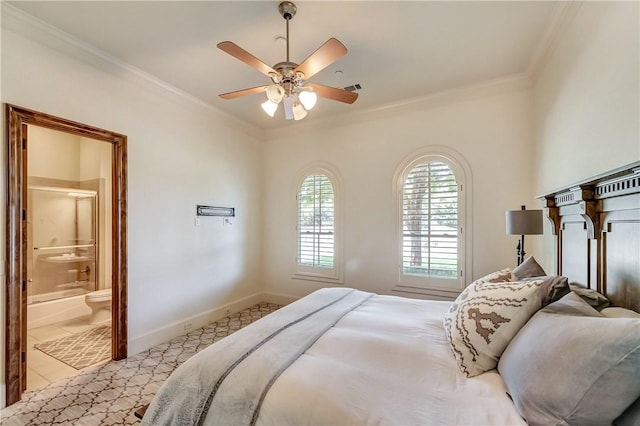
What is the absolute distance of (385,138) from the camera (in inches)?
156

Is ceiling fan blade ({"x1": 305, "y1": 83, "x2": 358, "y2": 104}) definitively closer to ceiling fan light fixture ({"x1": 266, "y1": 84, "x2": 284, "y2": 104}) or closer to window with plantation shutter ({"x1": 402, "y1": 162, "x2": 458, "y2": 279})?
ceiling fan light fixture ({"x1": 266, "y1": 84, "x2": 284, "y2": 104})

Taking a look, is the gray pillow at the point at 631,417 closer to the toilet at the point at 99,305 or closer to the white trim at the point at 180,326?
the white trim at the point at 180,326

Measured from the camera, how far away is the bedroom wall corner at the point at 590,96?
1.45 m

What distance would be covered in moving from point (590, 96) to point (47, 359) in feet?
16.8

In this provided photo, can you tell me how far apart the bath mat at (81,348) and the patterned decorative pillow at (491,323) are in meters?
3.33

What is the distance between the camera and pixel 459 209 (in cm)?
348

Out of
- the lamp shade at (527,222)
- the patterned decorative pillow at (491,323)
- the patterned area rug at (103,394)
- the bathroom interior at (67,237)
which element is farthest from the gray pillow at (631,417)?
the bathroom interior at (67,237)

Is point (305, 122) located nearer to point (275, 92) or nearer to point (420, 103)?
point (420, 103)

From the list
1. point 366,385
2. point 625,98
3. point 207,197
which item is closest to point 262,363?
point 366,385

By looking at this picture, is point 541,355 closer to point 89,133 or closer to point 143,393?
point 143,393

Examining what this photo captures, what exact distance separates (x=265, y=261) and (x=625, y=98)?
4.45m

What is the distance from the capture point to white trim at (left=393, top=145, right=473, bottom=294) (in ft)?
11.2

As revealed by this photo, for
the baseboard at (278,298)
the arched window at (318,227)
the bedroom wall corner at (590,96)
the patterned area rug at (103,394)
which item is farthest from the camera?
the baseboard at (278,298)

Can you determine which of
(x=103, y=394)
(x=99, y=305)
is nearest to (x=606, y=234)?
(x=103, y=394)
